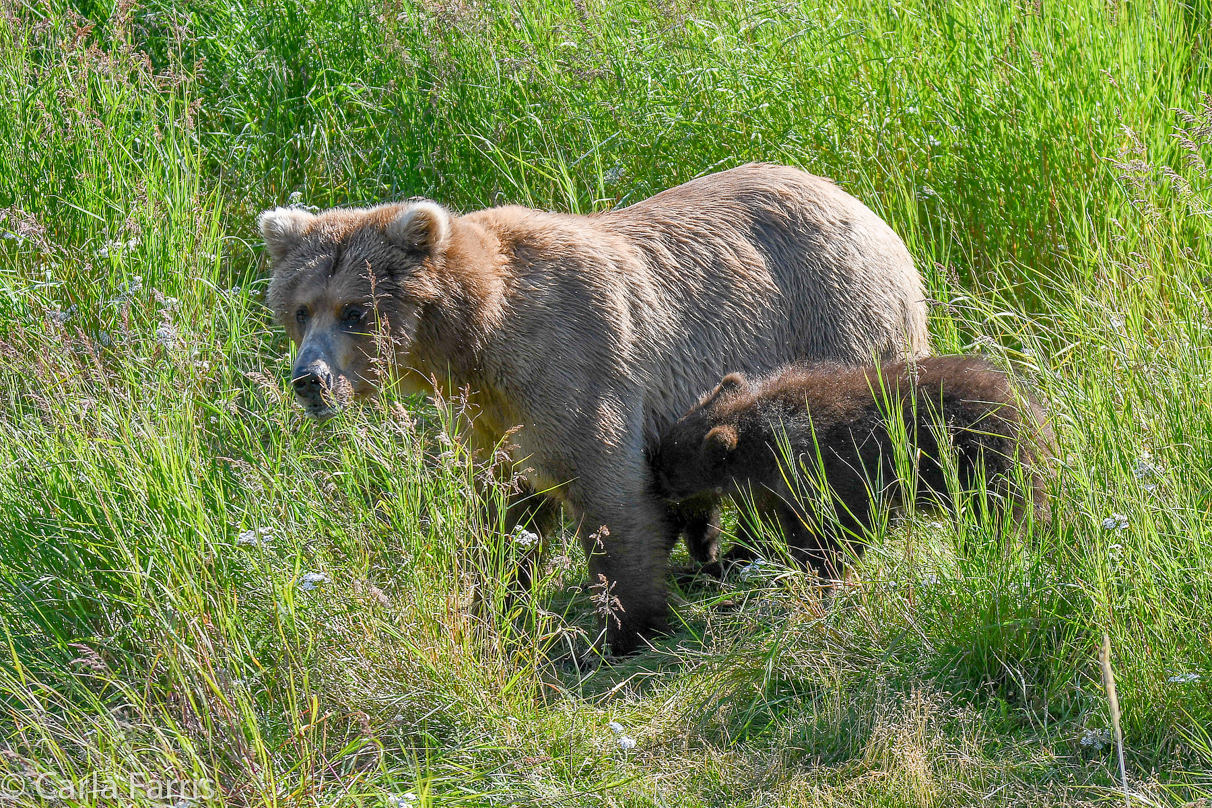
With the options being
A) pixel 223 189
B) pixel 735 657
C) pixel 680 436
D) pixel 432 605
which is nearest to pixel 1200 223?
pixel 680 436

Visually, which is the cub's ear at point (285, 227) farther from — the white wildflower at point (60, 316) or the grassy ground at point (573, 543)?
the white wildflower at point (60, 316)

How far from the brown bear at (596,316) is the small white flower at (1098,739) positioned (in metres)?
1.75

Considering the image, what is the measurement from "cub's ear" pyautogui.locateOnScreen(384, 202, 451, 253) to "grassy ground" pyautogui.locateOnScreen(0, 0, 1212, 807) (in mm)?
616

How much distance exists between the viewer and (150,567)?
11.8 feet

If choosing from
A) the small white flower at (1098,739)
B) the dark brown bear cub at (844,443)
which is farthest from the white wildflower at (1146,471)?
the small white flower at (1098,739)

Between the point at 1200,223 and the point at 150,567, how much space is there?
442 centimetres

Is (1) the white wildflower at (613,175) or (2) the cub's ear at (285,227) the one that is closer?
(2) the cub's ear at (285,227)

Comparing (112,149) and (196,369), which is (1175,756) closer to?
(196,369)

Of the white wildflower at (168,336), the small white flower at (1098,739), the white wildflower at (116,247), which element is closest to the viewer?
the small white flower at (1098,739)

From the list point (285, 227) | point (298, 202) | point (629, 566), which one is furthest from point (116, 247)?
point (629, 566)

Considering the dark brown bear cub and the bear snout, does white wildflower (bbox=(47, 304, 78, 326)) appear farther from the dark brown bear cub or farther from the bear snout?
the dark brown bear cub

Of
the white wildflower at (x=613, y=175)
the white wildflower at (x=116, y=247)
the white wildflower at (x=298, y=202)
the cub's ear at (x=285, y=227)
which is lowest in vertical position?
the white wildflower at (x=613, y=175)

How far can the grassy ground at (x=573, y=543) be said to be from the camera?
3.39 meters

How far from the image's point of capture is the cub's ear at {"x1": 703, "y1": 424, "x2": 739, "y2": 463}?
4.62 metres
